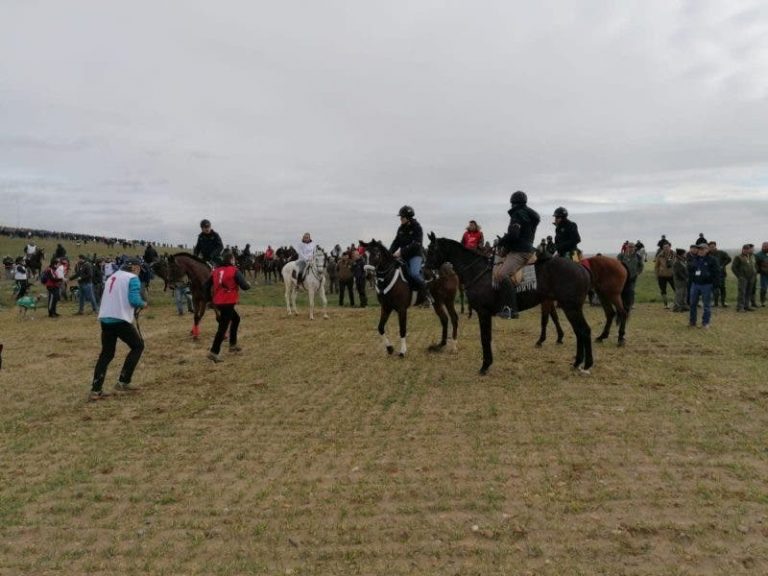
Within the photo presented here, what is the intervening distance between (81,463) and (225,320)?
5.40m

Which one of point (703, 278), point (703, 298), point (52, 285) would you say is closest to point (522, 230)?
point (703, 278)

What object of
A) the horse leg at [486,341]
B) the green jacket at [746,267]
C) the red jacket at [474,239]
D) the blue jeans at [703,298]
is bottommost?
the horse leg at [486,341]

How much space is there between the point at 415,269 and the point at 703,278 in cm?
790

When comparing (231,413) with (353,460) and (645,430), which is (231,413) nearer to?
(353,460)

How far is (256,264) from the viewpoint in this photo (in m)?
38.5

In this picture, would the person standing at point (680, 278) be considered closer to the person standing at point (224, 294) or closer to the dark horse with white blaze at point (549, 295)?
the dark horse with white blaze at point (549, 295)

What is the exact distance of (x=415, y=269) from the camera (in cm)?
1147

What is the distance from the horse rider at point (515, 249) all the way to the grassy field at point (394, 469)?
1.28 meters

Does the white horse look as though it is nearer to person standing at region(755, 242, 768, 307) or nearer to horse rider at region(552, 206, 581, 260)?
horse rider at region(552, 206, 581, 260)

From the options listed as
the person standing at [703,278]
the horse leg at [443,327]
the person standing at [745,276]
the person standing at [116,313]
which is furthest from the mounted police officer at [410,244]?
the person standing at [745,276]

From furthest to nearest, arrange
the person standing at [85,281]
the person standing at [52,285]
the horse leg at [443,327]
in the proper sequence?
1. the person standing at [85,281]
2. the person standing at [52,285]
3. the horse leg at [443,327]

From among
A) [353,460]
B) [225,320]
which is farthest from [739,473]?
[225,320]

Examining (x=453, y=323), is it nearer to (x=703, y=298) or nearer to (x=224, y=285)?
(x=224, y=285)

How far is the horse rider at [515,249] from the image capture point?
935cm
